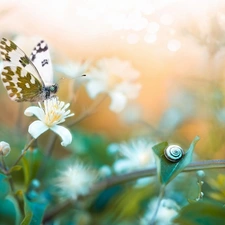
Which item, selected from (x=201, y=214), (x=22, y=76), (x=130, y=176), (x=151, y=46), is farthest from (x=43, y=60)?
(x=151, y=46)

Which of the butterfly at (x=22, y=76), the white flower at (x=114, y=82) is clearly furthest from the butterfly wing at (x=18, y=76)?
the white flower at (x=114, y=82)

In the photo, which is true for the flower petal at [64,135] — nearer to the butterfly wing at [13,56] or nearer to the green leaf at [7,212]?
the butterfly wing at [13,56]

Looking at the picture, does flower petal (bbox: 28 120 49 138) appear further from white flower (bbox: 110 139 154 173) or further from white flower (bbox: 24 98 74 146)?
white flower (bbox: 110 139 154 173)

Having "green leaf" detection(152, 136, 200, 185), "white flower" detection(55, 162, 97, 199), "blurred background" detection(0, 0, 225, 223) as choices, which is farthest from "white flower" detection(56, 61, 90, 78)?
"green leaf" detection(152, 136, 200, 185)

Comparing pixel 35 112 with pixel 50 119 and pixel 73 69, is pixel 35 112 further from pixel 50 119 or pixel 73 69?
pixel 73 69

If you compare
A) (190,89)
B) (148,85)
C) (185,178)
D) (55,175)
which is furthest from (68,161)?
(148,85)

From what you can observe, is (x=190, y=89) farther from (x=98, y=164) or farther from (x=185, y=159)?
(x=185, y=159)
